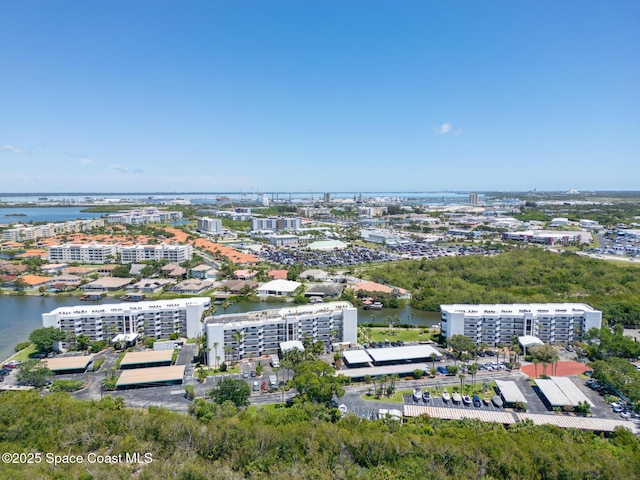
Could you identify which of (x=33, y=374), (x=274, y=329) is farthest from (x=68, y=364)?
(x=274, y=329)

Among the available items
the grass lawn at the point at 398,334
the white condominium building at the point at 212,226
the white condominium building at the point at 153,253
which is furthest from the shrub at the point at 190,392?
the white condominium building at the point at 212,226

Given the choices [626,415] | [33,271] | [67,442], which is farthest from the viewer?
[33,271]

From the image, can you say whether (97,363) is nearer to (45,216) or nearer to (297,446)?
(297,446)

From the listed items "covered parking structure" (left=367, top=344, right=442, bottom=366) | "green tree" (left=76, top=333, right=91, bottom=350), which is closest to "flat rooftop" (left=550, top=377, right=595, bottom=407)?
"covered parking structure" (left=367, top=344, right=442, bottom=366)

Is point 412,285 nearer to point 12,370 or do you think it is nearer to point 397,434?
point 397,434

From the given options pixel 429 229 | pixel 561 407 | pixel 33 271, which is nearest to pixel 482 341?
pixel 561 407

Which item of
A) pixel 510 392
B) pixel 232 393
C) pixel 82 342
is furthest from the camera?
pixel 82 342

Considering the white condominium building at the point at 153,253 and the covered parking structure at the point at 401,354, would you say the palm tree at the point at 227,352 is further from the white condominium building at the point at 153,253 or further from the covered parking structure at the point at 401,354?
the white condominium building at the point at 153,253
